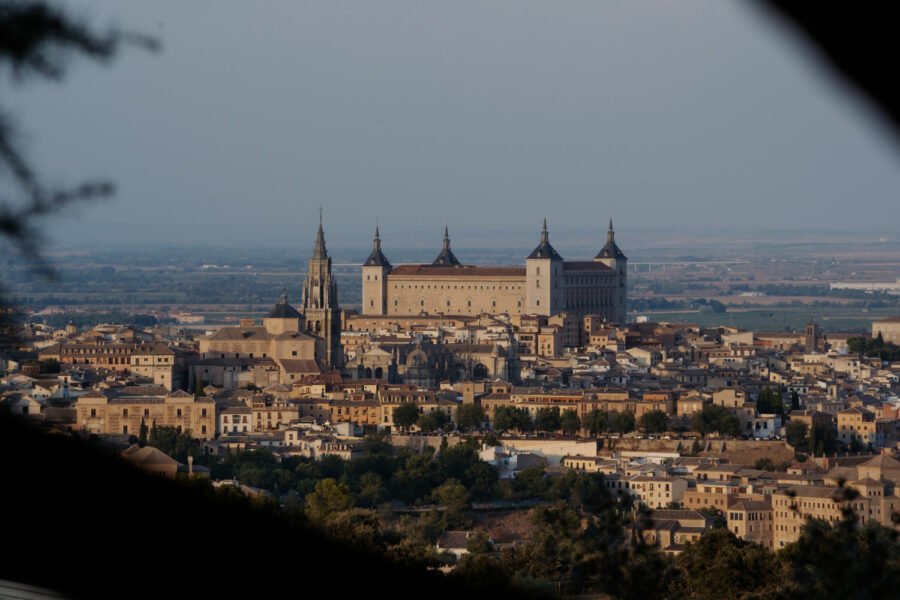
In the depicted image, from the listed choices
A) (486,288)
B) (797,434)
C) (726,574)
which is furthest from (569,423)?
(726,574)

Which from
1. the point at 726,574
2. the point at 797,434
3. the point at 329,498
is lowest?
the point at 797,434

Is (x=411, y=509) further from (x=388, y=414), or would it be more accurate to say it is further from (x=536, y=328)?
(x=536, y=328)

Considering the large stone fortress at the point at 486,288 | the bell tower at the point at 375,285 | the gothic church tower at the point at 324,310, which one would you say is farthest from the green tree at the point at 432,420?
the bell tower at the point at 375,285

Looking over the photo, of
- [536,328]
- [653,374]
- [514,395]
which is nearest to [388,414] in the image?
[514,395]

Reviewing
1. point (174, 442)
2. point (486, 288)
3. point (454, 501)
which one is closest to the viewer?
point (454, 501)

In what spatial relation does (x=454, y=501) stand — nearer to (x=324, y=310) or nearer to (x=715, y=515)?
(x=715, y=515)

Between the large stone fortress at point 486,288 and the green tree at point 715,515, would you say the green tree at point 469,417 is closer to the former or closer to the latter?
the green tree at point 715,515

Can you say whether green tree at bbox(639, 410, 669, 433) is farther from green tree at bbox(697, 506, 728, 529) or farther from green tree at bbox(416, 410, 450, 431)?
green tree at bbox(697, 506, 728, 529)
